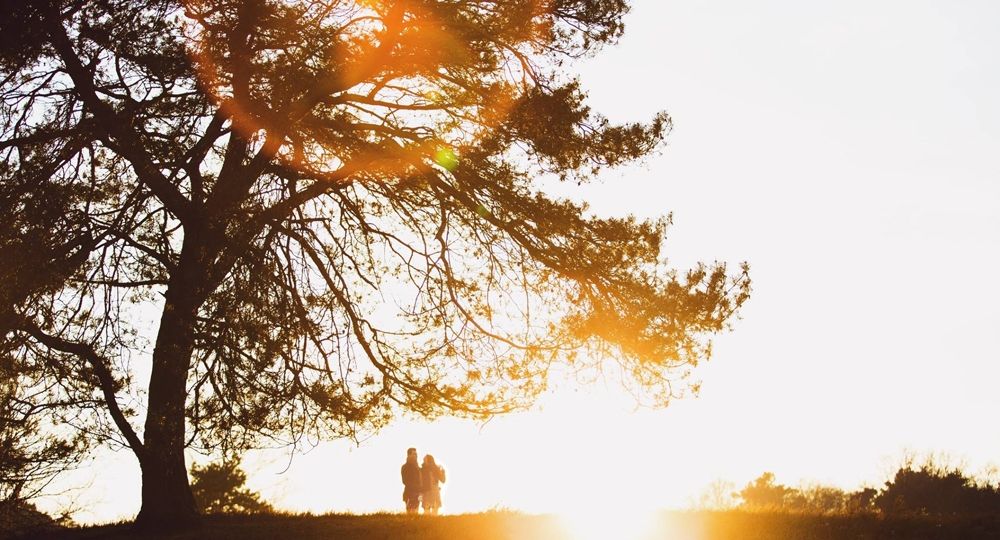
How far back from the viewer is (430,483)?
18.0m

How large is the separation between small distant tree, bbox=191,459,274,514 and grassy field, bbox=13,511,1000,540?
2365 centimetres

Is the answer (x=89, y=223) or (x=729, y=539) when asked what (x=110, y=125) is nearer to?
(x=89, y=223)

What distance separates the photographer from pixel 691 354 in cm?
1244

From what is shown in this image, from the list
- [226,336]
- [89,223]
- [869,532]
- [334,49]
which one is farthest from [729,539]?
[89,223]

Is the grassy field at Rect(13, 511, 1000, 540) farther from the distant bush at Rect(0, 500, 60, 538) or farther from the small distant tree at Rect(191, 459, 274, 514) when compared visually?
the small distant tree at Rect(191, 459, 274, 514)

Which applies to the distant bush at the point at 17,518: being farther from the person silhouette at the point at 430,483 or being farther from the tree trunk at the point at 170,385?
the person silhouette at the point at 430,483

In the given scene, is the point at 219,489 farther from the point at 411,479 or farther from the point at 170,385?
the point at 170,385

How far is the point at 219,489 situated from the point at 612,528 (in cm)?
2784

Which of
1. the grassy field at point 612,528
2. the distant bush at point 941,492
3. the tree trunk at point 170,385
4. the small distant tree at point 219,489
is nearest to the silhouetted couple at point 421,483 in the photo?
the grassy field at point 612,528

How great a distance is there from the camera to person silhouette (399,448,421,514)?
17594 mm

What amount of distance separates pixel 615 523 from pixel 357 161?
643 centimetres

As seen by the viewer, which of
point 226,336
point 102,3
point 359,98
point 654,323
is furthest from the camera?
point 359,98

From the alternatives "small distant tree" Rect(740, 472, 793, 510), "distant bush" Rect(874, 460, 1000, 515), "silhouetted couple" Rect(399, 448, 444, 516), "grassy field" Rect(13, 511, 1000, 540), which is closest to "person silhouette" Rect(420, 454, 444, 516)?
"silhouetted couple" Rect(399, 448, 444, 516)

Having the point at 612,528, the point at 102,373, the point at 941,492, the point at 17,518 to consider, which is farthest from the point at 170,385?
the point at 941,492
